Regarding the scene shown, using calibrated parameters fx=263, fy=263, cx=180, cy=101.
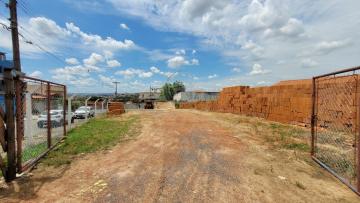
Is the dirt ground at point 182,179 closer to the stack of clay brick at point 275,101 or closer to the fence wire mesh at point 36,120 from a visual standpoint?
the fence wire mesh at point 36,120

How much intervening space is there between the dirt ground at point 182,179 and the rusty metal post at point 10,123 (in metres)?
0.25

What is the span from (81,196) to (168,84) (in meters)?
81.8

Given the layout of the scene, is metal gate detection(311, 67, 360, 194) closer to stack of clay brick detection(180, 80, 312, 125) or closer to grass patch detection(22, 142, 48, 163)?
stack of clay brick detection(180, 80, 312, 125)

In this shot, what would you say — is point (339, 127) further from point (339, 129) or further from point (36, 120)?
point (36, 120)

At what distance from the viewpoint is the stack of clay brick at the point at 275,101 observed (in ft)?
48.0

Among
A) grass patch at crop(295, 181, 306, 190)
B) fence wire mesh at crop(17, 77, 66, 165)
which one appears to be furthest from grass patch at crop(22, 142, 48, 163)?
grass patch at crop(295, 181, 306, 190)

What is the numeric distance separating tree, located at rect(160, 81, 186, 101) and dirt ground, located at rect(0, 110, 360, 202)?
77576 millimetres

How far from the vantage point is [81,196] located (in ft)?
13.7

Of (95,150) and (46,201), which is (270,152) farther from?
(46,201)

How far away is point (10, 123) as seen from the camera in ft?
16.3

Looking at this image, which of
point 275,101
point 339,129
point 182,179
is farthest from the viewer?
point 275,101

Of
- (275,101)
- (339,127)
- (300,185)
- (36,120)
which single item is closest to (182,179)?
(300,185)

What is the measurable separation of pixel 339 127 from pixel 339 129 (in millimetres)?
521

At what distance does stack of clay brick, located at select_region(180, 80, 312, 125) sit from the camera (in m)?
14.6
